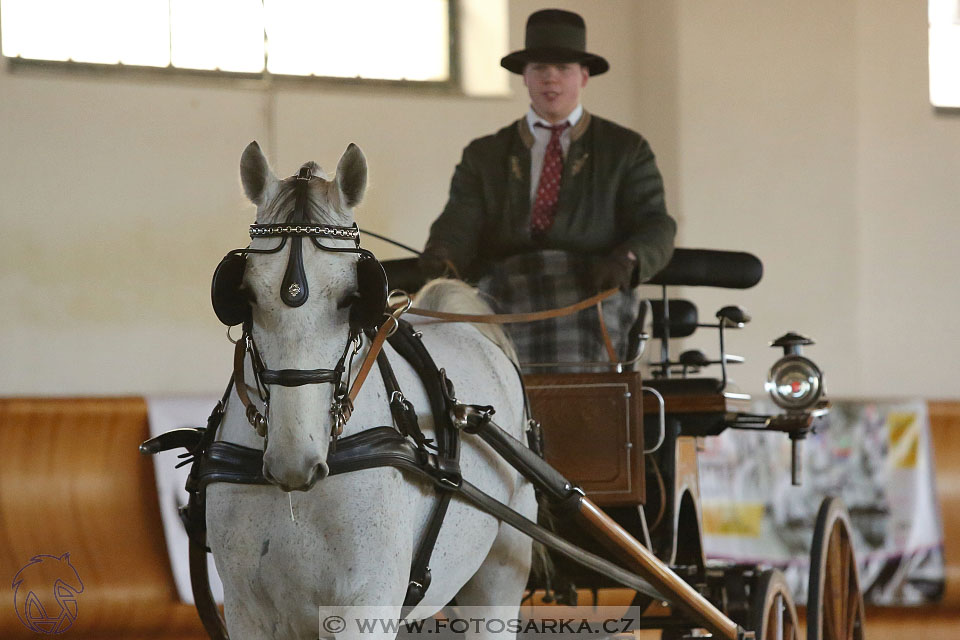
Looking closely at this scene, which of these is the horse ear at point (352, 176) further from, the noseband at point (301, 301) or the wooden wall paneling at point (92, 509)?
the wooden wall paneling at point (92, 509)

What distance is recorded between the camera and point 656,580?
9.12ft

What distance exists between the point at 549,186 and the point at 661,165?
12.3 ft

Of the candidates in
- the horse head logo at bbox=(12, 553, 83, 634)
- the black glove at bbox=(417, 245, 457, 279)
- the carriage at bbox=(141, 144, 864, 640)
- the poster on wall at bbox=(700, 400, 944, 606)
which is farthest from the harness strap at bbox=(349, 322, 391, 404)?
the poster on wall at bbox=(700, 400, 944, 606)

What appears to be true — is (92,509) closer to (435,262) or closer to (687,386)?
(435,262)

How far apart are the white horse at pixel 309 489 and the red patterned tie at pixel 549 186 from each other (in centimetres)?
132

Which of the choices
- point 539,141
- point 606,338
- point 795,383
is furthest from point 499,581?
point 539,141

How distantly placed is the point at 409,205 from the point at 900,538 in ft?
10.6

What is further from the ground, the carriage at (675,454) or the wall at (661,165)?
the wall at (661,165)

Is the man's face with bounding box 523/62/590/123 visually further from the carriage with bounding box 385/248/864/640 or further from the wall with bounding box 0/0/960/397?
the wall with bounding box 0/0/960/397

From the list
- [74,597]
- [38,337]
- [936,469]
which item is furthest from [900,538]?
[38,337]

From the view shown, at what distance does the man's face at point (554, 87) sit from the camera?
11.5 feet

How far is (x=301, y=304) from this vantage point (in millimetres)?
1853

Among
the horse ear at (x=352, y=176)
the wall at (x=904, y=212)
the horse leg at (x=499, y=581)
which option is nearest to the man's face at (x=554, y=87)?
the horse leg at (x=499, y=581)

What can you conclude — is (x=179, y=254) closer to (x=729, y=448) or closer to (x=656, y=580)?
(x=729, y=448)
